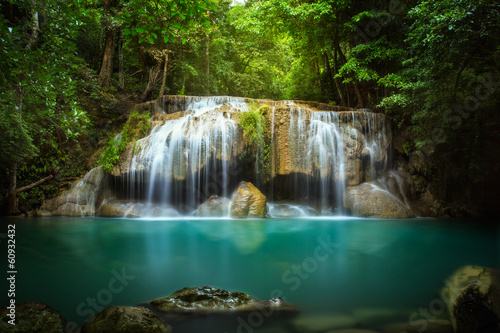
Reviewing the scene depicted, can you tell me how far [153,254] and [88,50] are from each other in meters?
16.8

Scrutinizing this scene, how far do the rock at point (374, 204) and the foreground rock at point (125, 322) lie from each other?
31.0 ft

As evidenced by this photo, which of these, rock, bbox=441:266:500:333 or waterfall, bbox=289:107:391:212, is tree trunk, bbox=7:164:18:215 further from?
rock, bbox=441:266:500:333

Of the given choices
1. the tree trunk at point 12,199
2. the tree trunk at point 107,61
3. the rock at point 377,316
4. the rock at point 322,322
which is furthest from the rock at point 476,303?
the tree trunk at point 107,61

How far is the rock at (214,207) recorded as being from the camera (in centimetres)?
1073

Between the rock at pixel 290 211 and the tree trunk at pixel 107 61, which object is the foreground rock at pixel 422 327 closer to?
the rock at pixel 290 211

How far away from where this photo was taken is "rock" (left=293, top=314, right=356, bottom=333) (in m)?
2.76

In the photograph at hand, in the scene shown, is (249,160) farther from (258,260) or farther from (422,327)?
(422,327)

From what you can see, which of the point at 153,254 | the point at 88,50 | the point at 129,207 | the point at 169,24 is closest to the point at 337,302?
the point at 153,254

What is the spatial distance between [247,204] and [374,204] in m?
4.84

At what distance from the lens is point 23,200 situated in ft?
35.9

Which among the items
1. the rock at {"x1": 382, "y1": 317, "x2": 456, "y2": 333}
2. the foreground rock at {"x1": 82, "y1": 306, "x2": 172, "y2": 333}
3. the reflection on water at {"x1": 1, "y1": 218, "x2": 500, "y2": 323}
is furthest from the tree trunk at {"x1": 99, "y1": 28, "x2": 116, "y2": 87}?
the rock at {"x1": 382, "y1": 317, "x2": 456, "y2": 333}

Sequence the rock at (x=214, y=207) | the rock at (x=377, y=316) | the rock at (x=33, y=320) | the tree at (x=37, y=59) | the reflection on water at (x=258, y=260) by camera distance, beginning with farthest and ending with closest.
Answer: the rock at (x=214, y=207) → the tree at (x=37, y=59) → the reflection on water at (x=258, y=260) → the rock at (x=377, y=316) → the rock at (x=33, y=320)

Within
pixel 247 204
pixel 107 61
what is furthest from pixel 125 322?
pixel 107 61

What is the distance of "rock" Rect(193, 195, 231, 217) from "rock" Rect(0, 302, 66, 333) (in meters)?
7.98
